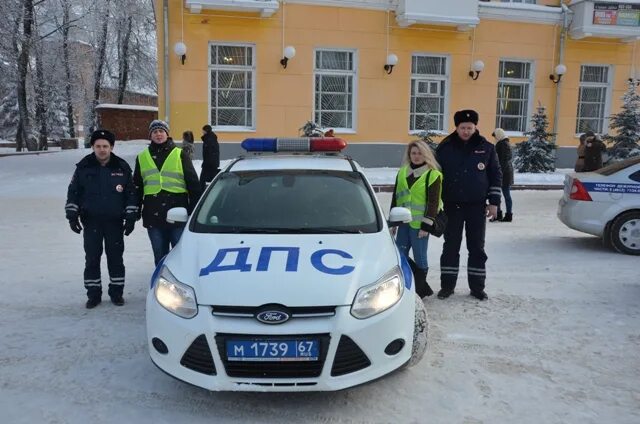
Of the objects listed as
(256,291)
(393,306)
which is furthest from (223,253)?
(393,306)

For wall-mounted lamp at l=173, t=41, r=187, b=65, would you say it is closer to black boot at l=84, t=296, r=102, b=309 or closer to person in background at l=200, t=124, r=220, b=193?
person in background at l=200, t=124, r=220, b=193

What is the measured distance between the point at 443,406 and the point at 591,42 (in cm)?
1985

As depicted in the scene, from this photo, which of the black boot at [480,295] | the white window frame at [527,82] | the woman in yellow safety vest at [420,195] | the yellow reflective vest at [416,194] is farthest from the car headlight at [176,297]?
the white window frame at [527,82]

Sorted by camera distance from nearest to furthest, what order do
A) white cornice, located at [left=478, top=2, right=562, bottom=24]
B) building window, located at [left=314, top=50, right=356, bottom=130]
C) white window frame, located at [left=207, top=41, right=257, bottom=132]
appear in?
1. white window frame, located at [left=207, top=41, right=257, bottom=132]
2. building window, located at [left=314, top=50, right=356, bottom=130]
3. white cornice, located at [left=478, top=2, right=562, bottom=24]

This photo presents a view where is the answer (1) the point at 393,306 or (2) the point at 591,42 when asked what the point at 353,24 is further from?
(1) the point at 393,306

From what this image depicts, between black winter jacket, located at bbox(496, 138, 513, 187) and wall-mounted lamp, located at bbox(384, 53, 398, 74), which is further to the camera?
wall-mounted lamp, located at bbox(384, 53, 398, 74)

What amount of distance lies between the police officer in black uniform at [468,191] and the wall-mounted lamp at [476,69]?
46.1 feet

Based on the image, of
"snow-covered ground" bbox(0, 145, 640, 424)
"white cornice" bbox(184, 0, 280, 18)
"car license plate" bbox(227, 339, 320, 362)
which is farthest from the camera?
"white cornice" bbox(184, 0, 280, 18)

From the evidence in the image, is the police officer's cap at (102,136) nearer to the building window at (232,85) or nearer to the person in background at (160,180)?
the person in background at (160,180)

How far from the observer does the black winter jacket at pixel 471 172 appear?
566cm

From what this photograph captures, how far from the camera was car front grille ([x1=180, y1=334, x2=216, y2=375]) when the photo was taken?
3.32 metres

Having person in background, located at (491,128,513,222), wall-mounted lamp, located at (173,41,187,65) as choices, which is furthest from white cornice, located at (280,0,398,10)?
person in background, located at (491,128,513,222)

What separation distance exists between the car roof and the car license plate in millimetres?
2004

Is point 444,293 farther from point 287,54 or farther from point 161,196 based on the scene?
A: point 287,54
